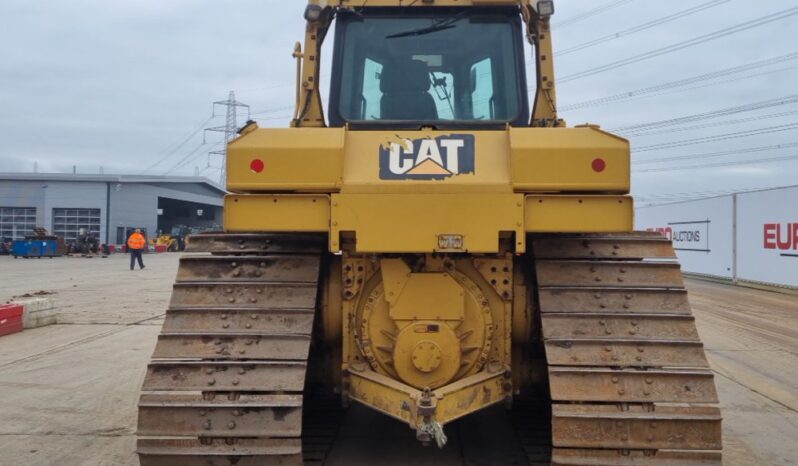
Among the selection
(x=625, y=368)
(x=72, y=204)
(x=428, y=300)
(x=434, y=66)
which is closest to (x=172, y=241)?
(x=72, y=204)

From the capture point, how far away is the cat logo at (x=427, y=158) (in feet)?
11.7

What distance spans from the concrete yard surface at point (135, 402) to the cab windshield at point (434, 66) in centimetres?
228

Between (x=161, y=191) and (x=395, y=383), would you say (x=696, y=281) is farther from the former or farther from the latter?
(x=161, y=191)

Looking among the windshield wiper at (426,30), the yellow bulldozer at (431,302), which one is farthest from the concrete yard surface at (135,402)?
the windshield wiper at (426,30)

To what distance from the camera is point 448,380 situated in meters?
3.77

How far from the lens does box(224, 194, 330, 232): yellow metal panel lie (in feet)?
11.8

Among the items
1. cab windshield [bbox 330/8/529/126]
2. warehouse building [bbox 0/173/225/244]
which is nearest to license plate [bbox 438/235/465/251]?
cab windshield [bbox 330/8/529/126]

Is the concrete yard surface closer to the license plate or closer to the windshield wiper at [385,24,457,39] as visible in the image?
the license plate

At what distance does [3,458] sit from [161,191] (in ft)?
152

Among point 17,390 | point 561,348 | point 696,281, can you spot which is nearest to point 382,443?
point 561,348

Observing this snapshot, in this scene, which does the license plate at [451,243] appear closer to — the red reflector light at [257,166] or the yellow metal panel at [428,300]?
the yellow metal panel at [428,300]

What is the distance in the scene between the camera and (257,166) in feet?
11.8

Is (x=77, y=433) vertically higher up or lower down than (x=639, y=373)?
lower down

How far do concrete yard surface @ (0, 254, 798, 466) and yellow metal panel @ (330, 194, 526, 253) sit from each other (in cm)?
170
